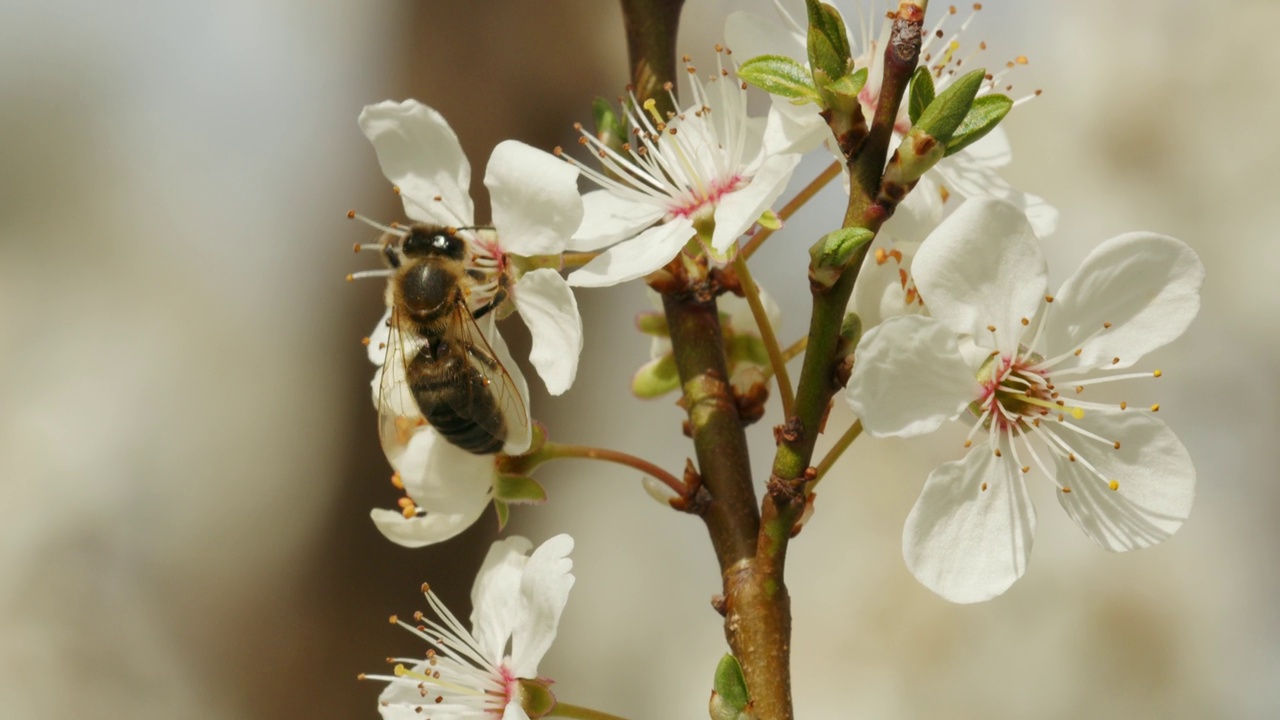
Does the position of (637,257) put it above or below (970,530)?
above

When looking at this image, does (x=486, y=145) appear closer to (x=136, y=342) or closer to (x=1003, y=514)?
(x=136, y=342)

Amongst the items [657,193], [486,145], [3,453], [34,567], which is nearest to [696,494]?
[657,193]

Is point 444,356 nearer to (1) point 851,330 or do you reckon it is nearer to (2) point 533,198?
(2) point 533,198

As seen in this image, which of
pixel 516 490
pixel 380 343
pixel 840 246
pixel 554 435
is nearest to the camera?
pixel 840 246

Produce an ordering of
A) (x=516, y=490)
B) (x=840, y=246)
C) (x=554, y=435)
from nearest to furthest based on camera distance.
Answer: (x=840, y=246) < (x=516, y=490) < (x=554, y=435)

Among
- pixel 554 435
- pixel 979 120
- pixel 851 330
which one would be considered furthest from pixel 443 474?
pixel 554 435


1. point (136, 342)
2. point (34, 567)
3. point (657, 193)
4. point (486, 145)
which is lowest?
point (34, 567)

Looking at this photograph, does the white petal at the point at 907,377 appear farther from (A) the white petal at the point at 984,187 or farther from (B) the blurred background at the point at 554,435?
(B) the blurred background at the point at 554,435
